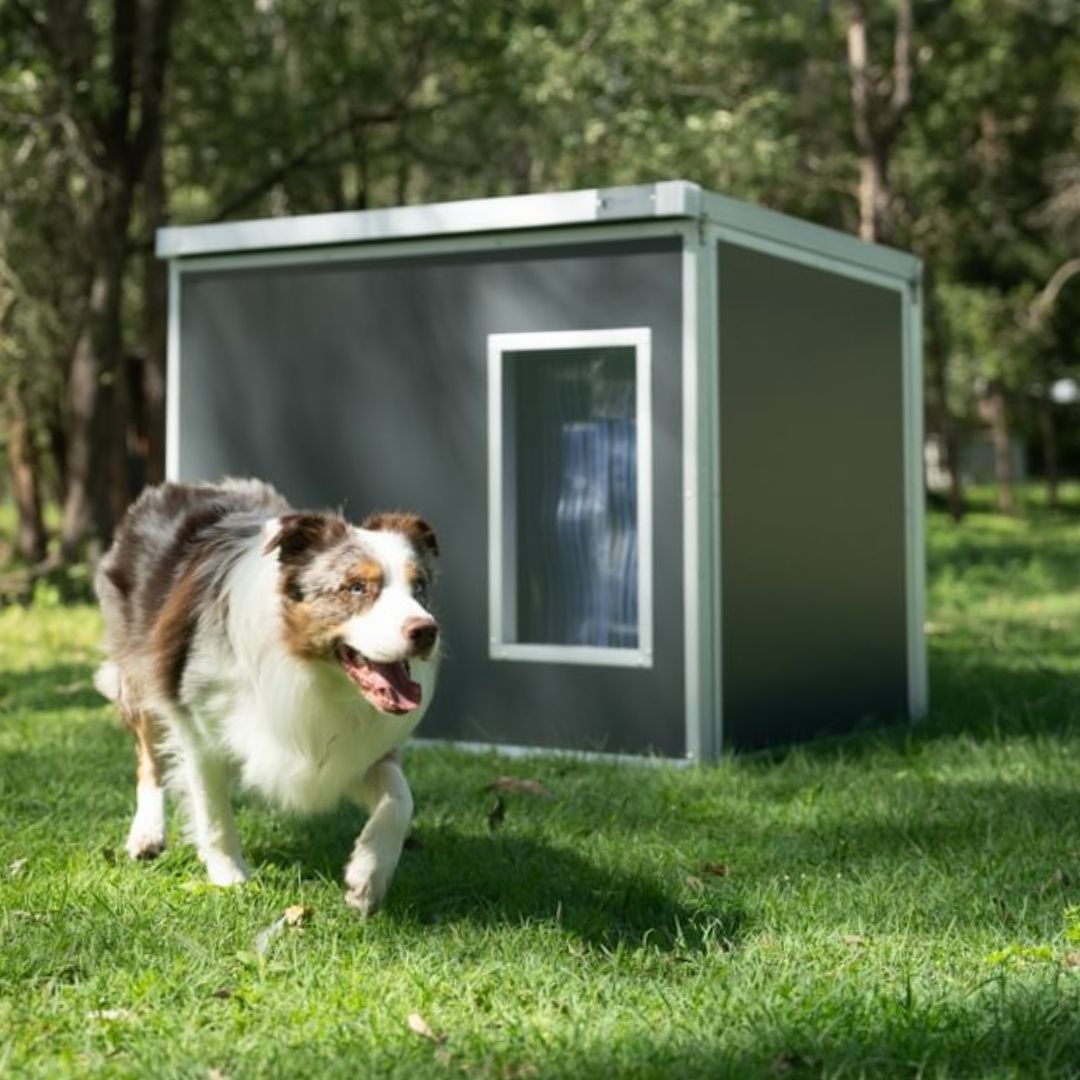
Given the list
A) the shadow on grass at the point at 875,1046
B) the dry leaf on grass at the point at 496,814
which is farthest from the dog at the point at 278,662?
the shadow on grass at the point at 875,1046

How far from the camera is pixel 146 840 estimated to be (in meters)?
6.40

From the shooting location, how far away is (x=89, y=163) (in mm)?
16453

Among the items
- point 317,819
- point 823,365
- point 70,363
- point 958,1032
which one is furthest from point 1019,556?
point 958,1032

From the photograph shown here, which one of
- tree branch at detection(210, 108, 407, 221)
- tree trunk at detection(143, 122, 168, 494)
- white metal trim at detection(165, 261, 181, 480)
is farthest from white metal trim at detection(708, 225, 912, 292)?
tree branch at detection(210, 108, 407, 221)

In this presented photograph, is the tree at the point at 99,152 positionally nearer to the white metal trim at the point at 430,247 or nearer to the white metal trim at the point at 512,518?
the white metal trim at the point at 430,247

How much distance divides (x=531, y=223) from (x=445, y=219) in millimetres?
508

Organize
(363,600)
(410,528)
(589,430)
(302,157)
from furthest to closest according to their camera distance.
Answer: (302,157), (589,430), (410,528), (363,600)

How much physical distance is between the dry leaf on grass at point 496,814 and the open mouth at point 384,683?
1.73m

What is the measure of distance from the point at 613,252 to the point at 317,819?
3.25 m

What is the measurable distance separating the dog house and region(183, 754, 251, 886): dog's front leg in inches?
121

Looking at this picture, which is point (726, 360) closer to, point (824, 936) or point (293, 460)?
point (293, 460)

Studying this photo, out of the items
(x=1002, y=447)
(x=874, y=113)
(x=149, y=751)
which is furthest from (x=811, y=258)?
(x=1002, y=447)

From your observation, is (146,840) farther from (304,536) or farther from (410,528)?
(410,528)

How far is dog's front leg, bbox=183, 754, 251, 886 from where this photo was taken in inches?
236
